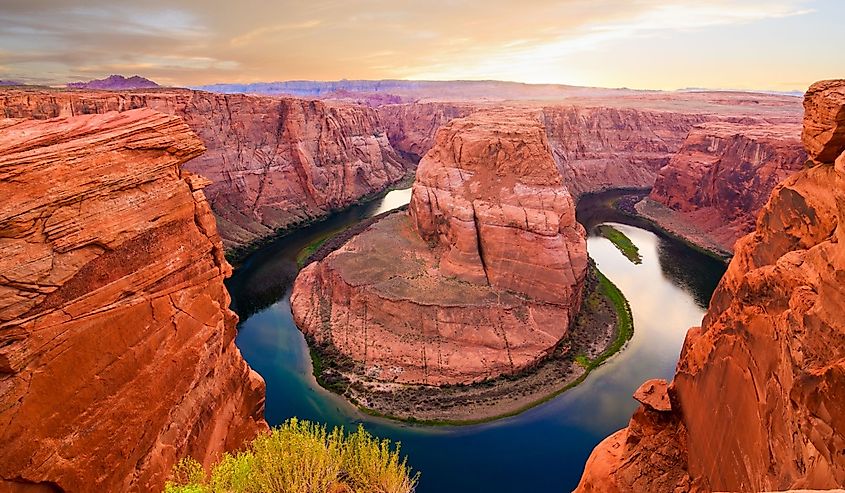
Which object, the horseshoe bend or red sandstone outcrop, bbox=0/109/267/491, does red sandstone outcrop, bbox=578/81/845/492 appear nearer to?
the horseshoe bend

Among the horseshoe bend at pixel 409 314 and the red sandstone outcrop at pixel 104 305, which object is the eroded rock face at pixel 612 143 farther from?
the red sandstone outcrop at pixel 104 305

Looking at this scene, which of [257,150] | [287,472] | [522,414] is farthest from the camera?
[257,150]

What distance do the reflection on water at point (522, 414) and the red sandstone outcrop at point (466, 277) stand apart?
413 cm

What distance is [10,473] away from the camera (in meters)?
11.8

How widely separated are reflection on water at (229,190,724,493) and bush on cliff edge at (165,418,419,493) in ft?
38.3

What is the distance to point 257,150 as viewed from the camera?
84.5 meters

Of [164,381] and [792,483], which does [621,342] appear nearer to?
[792,483]

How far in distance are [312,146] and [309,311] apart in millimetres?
52813

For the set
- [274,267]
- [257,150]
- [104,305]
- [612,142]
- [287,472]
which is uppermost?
[612,142]

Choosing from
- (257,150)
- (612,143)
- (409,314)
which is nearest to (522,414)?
(409,314)

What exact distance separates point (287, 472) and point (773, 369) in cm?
1457

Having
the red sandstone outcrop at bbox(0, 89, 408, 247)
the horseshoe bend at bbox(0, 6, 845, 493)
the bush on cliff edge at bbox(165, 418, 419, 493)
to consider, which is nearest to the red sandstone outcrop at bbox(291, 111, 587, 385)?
the horseshoe bend at bbox(0, 6, 845, 493)

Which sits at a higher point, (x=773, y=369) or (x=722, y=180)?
(x=773, y=369)

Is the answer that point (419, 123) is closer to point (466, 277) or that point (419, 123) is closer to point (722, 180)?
point (722, 180)
